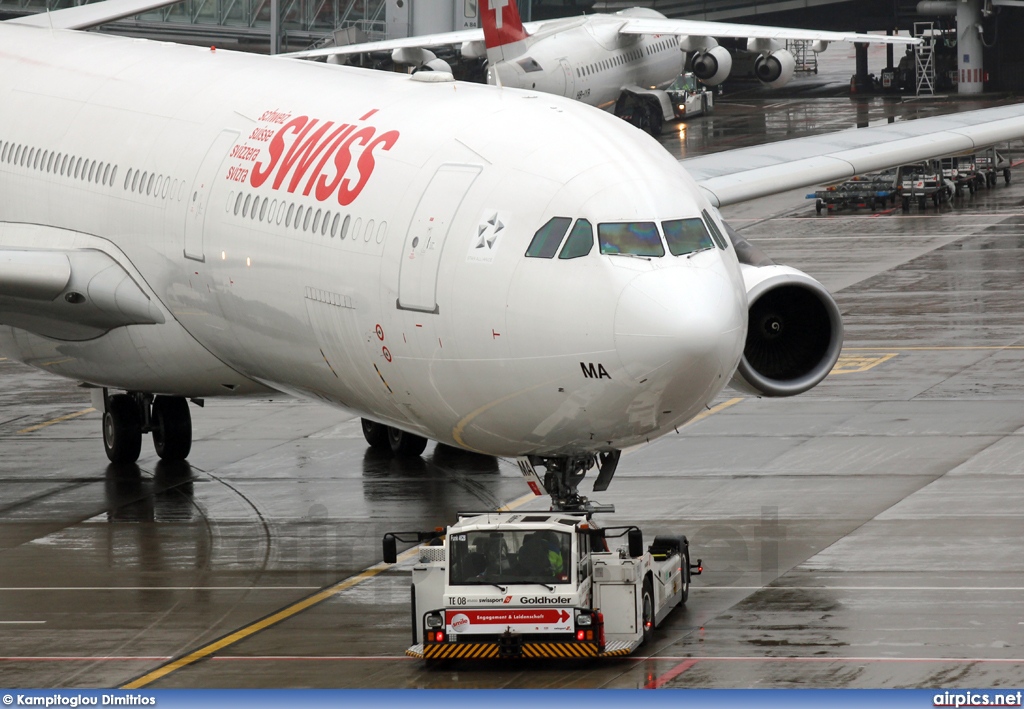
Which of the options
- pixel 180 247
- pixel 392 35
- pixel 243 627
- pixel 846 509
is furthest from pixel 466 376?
pixel 392 35

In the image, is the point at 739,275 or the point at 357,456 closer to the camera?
the point at 739,275

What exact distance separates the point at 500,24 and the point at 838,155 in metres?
37.5

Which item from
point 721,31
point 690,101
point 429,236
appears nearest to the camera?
point 429,236

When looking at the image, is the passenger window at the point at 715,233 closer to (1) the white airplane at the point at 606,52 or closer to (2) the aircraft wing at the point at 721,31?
(1) the white airplane at the point at 606,52

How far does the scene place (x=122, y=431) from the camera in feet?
91.6

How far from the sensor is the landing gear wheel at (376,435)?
28.5 meters

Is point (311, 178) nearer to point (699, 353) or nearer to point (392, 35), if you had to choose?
point (699, 353)

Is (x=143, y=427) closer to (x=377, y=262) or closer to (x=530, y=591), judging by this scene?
(x=377, y=262)

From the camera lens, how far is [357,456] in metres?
28.4

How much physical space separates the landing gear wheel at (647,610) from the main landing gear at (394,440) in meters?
10.3

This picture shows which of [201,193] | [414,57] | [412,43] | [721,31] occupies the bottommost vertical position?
[201,193]

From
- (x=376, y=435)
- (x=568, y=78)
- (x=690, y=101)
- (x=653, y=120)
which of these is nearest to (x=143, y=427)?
(x=376, y=435)

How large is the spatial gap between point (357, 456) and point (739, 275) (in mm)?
12005

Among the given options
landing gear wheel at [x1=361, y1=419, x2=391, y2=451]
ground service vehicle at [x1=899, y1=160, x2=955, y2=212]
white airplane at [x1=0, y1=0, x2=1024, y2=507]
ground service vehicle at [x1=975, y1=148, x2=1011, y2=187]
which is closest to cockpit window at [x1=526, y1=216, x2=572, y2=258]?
white airplane at [x1=0, y1=0, x2=1024, y2=507]
